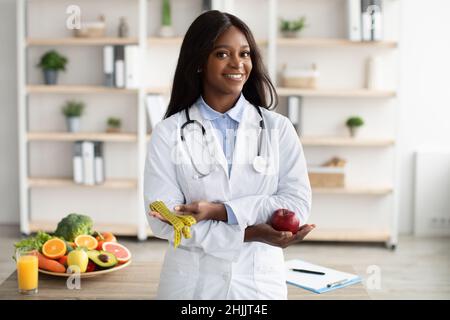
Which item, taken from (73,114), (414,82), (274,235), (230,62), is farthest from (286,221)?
(414,82)

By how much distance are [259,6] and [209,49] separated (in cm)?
313

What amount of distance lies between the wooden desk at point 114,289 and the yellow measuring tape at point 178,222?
46 cm

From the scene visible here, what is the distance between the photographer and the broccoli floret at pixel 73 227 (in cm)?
220

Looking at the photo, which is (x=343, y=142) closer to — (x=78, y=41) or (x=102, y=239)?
(x=78, y=41)

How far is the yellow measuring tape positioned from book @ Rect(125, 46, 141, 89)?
3.03 m

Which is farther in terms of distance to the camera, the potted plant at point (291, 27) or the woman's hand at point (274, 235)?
the potted plant at point (291, 27)

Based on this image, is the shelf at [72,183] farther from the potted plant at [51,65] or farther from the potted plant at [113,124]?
the potted plant at [51,65]

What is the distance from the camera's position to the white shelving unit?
14.5 feet

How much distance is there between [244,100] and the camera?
1.67 meters

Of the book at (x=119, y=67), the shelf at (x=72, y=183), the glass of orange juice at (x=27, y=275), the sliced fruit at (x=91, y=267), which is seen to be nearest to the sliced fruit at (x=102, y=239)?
the sliced fruit at (x=91, y=267)

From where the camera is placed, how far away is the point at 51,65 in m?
4.52

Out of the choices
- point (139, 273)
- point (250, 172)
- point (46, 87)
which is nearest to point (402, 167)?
point (46, 87)

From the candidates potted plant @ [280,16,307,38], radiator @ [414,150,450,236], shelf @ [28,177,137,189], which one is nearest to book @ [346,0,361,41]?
Result: potted plant @ [280,16,307,38]
